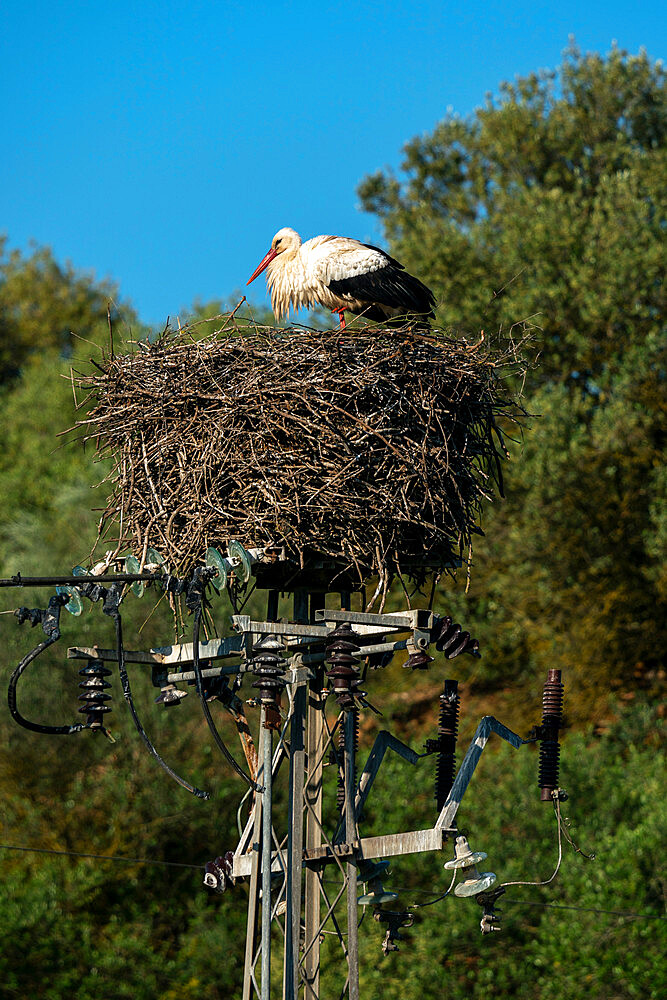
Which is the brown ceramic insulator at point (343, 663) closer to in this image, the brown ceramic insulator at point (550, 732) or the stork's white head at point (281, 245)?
the brown ceramic insulator at point (550, 732)

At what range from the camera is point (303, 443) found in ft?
23.9

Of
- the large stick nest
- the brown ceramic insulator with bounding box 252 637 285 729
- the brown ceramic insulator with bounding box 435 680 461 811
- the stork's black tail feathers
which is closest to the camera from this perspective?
the brown ceramic insulator with bounding box 252 637 285 729

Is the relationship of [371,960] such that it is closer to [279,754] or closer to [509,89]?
[279,754]

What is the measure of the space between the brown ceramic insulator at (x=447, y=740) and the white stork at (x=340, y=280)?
125 inches

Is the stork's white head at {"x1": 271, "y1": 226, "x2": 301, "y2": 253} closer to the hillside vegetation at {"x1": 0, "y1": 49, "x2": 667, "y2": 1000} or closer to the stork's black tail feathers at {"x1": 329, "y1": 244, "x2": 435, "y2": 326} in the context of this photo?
the stork's black tail feathers at {"x1": 329, "y1": 244, "x2": 435, "y2": 326}

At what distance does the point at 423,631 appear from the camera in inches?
268

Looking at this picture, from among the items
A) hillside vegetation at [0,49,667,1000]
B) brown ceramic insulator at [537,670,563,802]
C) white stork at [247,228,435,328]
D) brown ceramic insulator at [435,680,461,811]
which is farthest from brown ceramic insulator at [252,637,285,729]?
hillside vegetation at [0,49,667,1000]

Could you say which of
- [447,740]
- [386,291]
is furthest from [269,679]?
[386,291]

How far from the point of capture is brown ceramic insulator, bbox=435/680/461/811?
7.81 m

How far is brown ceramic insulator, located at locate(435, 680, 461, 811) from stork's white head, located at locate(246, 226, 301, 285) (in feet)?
14.0

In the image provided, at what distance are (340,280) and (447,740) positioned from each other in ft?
12.8

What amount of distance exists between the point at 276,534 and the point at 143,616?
1291cm

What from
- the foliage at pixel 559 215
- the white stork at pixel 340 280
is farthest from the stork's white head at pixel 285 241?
the foliage at pixel 559 215

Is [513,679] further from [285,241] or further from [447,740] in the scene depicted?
[447,740]
